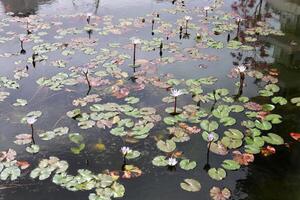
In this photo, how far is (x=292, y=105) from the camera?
191 inches

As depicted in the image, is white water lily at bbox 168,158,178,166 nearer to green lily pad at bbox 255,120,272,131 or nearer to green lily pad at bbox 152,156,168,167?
green lily pad at bbox 152,156,168,167

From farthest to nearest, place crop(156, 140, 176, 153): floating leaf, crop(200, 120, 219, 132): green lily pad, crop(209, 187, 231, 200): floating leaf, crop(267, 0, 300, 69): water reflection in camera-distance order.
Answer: crop(267, 0, 300, 69): water reflection, crop(200, 120, 219, 132): green lily pad, crop(156, 140, 176, 153): floating leaf, crop(209, 187, 231, 200): floating leaf

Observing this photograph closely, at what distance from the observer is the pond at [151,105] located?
3.72 metres

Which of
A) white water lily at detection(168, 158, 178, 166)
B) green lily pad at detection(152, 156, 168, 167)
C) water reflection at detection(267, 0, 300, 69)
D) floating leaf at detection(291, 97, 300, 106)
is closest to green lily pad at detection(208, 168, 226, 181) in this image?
white water lily at detection(168, 158, 178, 166)

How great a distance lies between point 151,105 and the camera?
192 inches

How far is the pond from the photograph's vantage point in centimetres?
372

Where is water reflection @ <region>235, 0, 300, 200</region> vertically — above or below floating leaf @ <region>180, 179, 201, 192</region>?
above

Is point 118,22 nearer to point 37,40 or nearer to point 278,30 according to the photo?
point 37,40

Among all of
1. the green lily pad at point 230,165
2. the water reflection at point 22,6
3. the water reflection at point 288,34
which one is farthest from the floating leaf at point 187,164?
the water reflection at point 22,6

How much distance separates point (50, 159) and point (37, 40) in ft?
11.0

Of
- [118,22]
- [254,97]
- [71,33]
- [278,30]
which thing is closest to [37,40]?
[71,33]

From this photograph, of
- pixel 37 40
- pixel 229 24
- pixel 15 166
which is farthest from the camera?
pixel 229 24

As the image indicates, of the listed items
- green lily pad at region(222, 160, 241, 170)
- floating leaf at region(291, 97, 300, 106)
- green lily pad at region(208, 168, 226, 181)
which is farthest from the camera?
floating leaf at region(291, 97, 300, 106)

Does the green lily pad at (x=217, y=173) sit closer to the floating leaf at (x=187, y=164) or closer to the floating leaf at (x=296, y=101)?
the floating leaf at (x=187, y=164)
